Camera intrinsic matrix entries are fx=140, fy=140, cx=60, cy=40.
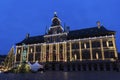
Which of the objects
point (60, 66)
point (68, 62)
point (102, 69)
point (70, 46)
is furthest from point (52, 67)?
point (102, 69)

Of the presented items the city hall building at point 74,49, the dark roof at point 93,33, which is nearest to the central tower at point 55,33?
the city hall building at point 74,49

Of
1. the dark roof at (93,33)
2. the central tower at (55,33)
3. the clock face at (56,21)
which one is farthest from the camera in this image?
the clock face at (56,21)

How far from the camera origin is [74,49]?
4912 cm

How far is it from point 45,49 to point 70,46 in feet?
34.2

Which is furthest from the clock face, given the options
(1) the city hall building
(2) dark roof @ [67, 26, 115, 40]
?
(2) dark roof @ [67, 26, 115, 40]

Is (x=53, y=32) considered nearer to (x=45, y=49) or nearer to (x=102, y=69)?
(x=45, y=49)

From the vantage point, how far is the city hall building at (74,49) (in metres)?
Answer: 44.0

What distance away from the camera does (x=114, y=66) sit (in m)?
42.0

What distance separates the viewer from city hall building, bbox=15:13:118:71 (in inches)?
1734

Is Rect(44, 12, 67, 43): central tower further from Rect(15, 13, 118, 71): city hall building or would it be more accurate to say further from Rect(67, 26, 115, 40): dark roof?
Rect(67, 26, 115, 40): dark roof

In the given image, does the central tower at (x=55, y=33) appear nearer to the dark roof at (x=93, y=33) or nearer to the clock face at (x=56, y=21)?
the clock face at (x=56, y=21)

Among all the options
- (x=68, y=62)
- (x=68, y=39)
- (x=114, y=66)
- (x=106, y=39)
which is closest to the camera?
(x=114, y=66)

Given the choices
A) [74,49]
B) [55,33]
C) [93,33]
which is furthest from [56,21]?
[93,33]

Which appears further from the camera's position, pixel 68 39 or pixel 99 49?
pixel 68 39
